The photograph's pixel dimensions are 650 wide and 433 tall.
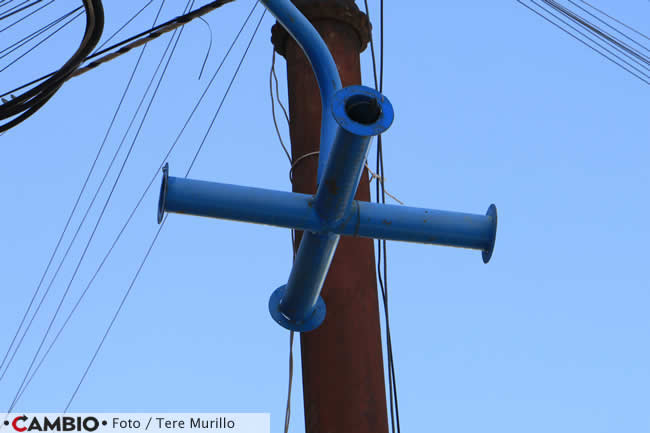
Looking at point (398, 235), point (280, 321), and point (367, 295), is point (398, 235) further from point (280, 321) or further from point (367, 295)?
point (367, 295)

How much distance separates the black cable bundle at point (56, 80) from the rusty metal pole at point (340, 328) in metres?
1.09

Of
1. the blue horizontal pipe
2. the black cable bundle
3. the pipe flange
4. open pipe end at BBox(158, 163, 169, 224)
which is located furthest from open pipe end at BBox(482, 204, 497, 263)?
the black cable bundle

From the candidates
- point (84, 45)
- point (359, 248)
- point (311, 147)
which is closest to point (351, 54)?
point (311, 147)

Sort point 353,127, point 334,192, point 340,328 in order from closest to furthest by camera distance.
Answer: point 353,127 → point 334,192 → point 340,328

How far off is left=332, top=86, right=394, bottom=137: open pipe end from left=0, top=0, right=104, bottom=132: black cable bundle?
2.37m

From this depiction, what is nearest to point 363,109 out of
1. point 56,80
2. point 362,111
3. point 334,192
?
point 362,111

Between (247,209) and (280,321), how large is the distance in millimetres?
487

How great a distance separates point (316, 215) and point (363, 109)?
0.29 m

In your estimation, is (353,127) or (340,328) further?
(340,328)

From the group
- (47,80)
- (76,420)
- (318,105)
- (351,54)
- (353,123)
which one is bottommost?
(353,123)

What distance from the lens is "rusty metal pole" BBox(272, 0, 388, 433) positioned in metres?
2.46

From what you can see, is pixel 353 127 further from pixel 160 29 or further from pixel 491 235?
pixel 160 29

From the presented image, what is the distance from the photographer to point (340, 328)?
2.56m

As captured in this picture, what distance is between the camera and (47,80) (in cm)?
369
